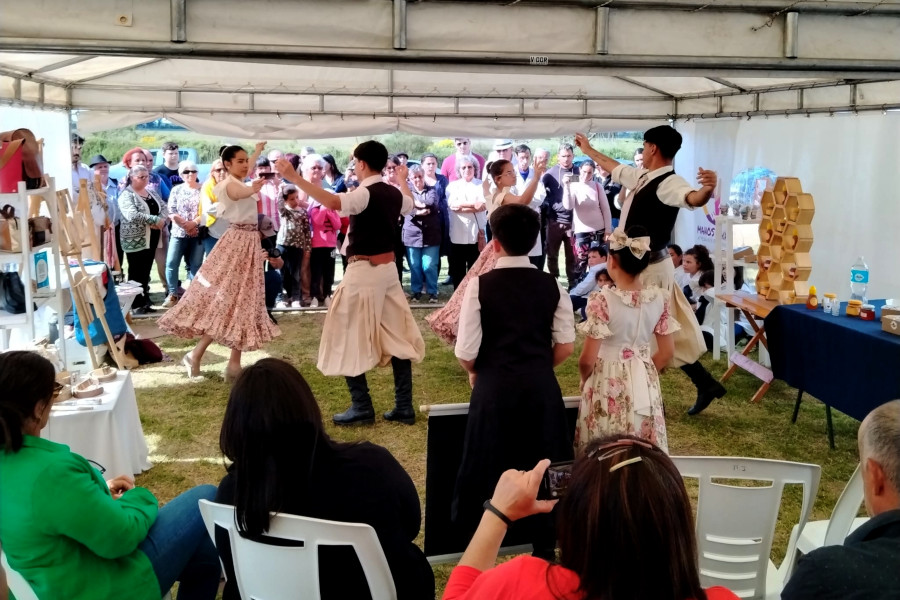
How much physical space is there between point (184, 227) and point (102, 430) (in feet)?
14.9

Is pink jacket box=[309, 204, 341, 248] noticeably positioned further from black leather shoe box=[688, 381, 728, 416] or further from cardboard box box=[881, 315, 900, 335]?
cardboard box box=[881, 315, 900, 335]

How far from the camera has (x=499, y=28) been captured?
12.2ft

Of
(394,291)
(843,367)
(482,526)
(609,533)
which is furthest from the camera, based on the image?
(394,291)

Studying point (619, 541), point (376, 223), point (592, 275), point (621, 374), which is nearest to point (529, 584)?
point (619, 541)

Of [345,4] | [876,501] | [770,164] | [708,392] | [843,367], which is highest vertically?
[345,4]

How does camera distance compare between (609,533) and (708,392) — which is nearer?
(609,533)

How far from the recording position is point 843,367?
165 inches

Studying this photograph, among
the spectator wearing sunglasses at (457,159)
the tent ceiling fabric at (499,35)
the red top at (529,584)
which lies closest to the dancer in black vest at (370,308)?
the tent ceiling fabric at (499,35)

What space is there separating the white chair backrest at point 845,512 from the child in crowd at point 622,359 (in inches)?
37.4

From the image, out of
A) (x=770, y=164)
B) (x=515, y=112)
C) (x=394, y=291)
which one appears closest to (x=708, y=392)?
(x=394, y=291)

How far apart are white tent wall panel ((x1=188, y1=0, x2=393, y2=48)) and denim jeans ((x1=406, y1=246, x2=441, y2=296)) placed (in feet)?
17.3

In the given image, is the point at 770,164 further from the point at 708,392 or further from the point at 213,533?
the point at 213,533

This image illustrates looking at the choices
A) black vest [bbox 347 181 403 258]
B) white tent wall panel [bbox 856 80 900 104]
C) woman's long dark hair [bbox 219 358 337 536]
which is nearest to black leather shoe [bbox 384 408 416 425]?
black vest [bbox 347 181 403 258]

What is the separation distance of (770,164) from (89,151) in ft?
27.3
